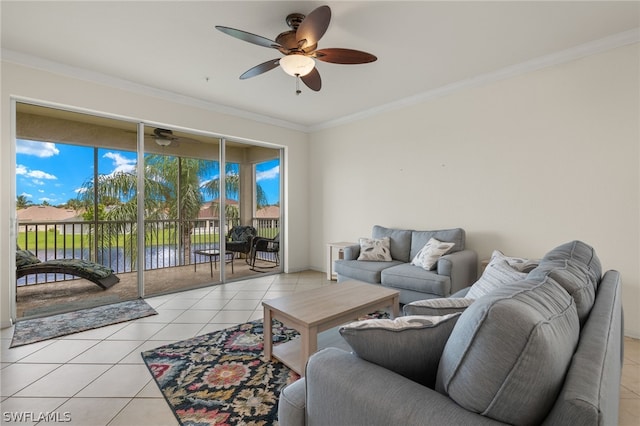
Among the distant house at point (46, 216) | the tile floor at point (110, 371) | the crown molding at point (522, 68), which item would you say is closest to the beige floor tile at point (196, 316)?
the tile floor at point (110, 371)

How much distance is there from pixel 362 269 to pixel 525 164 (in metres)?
2.09

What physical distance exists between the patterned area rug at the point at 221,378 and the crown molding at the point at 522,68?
3.31 meters

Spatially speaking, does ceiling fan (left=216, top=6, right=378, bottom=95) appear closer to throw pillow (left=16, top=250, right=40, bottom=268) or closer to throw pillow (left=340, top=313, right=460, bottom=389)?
throw pillow (left=340, top=313, right=460, bottom=389)

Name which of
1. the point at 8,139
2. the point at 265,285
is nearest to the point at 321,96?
the point at 265,285

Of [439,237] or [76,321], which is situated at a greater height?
[439,237]

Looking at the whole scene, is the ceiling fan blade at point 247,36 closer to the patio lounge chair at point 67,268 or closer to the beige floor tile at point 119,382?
the beige floor tile at point 119,382

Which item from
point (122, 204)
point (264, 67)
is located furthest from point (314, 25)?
point (122, 204)

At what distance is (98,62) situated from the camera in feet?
9.83

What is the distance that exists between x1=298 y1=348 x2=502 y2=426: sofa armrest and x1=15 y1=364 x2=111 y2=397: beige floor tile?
1.72 meters

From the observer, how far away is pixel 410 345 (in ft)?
3.05

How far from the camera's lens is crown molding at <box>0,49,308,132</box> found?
113 inches

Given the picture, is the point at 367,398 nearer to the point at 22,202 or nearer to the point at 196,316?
the point at 196,316

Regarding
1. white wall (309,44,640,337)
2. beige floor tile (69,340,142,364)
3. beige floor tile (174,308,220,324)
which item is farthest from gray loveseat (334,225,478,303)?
beige floor tile (69,340,142,364)

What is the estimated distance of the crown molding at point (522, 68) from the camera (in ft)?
8.45
